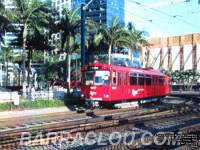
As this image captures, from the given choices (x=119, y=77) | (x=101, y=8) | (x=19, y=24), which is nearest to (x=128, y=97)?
(x=119, y=77)

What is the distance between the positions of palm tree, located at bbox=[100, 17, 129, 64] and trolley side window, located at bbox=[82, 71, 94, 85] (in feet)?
30.0

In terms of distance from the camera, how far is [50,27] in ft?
75.9

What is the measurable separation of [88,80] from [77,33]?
28.0 feet

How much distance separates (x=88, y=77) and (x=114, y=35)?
10577 mm

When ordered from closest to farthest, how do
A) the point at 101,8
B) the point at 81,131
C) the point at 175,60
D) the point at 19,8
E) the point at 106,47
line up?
the point at 81,131, the point at 19,8, the point at 106,47, the point at 175,60, the point at 101,8

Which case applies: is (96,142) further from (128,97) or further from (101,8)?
(101,8)

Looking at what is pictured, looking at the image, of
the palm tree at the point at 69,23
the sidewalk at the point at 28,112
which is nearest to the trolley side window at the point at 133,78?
the sidewalk at the point at 28,112

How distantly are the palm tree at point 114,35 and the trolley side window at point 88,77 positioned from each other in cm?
914

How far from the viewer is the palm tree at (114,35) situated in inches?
1038

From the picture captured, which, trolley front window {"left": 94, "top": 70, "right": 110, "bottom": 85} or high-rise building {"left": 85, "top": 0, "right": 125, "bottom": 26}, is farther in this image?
high-rise building {"left": 85, "top": 0, "right": 125, "bottom": 26}

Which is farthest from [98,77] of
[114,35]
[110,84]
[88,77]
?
[114,35]

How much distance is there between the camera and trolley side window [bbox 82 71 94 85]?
17.0 meters

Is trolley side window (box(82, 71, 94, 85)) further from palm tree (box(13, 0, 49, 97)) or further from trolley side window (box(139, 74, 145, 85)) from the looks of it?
palm tree (box(13, 0, 49, 97))

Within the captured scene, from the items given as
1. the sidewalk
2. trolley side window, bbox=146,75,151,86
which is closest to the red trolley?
trolley side window, bbox=146,75,151,86
